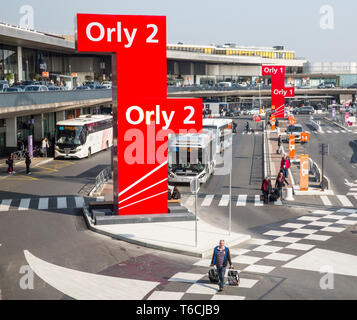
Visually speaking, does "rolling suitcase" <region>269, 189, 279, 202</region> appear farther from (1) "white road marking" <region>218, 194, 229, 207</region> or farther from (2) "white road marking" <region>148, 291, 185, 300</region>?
(2) "white road marking" <region>148, 291, 185, 300</region>

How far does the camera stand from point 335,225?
25125 millimetres

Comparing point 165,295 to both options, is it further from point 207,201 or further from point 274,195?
point 274,195

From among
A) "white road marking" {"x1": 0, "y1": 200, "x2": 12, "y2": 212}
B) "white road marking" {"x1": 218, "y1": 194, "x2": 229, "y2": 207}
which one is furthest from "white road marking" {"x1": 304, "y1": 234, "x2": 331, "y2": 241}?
"white road marking" {"x1": 0, "y1": 200, "x2": 12, "y2": 212}

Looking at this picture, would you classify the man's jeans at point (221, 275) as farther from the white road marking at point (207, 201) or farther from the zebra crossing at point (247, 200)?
the white road marking at point (207, 201)

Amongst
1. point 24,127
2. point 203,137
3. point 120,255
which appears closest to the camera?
point 120,255

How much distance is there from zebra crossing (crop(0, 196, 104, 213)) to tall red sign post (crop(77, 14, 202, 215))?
488cm

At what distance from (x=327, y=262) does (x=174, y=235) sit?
6003mm

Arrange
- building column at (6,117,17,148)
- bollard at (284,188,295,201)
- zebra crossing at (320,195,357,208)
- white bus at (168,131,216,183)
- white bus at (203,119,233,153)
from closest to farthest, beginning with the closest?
zebra crossing at (320,195,357,208), bollard at (284,188,295,201), white bus at (168,131,216,183), white bus at (203,119,233,153), building column at (6,117,17,148)

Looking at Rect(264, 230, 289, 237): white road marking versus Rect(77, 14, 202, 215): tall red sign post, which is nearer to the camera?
Rect(264, 230, 289, 237): white road marking

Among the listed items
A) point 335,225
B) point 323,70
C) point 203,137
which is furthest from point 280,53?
point 335,225

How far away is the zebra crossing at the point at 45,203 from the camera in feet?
95.6

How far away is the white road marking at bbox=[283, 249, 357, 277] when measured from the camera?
18609 millimetres
